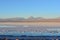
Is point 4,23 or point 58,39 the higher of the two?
point 4,23

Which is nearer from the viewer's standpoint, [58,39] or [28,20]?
[58,39]

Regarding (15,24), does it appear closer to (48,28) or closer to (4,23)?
(4,23)

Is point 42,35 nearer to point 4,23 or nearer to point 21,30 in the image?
point 21,30

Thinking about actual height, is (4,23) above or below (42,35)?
above

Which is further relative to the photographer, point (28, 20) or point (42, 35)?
point (28, 20)

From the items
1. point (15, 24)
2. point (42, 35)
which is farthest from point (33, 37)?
point (15, 24)

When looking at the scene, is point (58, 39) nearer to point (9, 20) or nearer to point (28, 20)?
point (28, 20)

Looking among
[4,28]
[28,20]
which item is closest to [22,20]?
[28,20]
